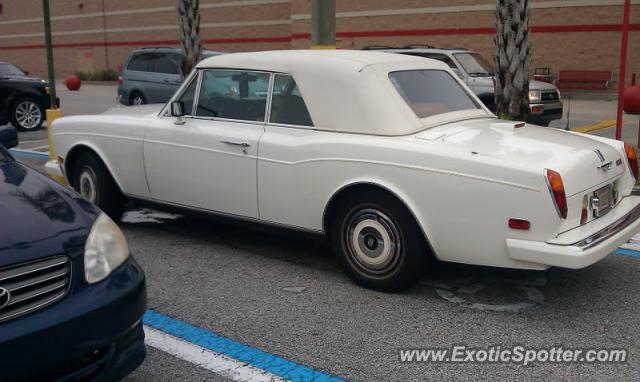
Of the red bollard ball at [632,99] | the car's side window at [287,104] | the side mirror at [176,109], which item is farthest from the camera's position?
the red bollard ball at [632,99]

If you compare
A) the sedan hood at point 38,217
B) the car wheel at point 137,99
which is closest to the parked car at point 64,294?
the sedan hood at point 38,217

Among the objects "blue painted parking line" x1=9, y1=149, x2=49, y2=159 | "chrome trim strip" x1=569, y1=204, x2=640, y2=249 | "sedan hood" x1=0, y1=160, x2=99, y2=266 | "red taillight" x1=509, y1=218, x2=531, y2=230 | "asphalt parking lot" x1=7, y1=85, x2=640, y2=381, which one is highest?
"sedan hood" x1=0, y1=160, x2=99, y2=266

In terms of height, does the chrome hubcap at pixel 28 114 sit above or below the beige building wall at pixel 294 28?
below

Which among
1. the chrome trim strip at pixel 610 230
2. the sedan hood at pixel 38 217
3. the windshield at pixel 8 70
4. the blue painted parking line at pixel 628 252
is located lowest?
the blue painted parking line at pixel 628 252

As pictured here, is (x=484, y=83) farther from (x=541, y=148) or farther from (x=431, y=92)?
(x=541, y=148)

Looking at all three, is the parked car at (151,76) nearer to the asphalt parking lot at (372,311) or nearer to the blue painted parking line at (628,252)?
the asphalt parking lot at (372,311)

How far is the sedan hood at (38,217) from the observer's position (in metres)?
2.74

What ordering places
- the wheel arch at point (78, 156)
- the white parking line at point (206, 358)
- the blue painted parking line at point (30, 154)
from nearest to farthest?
1. the white parking line at point (206, 358)
2. the wheel arch at point (78, 156)
3. the blue painted parking line at point (30, 154)

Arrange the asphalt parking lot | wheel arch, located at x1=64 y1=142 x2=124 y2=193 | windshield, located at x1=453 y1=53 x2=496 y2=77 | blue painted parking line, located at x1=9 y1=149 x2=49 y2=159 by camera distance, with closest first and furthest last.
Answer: the asphalt parking lot → wheel arch, located at x1=64 y1=142 x2=124 y2=193 → blue painted parking line, located at x1=9 y1=149 x2=49 y2=159 → windshield, located at x1=453 y1=53 x2=496 y2=77

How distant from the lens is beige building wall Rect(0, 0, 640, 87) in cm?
2156

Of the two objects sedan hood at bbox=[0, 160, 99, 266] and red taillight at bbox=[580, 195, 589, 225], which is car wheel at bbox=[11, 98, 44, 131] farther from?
red taillight at bbox=[580, 195, 589, 225]

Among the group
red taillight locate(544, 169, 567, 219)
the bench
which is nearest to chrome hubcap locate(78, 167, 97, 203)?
red taillight locate(544, 169, 567, 219)

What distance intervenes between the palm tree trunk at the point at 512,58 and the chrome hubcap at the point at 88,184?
5089mm

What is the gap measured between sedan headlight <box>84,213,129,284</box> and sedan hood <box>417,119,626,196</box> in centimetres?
213
